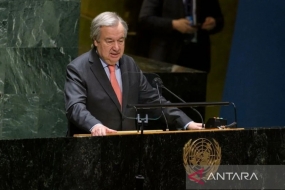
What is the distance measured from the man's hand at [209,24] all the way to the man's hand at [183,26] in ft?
0.35

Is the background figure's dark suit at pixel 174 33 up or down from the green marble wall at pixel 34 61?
up

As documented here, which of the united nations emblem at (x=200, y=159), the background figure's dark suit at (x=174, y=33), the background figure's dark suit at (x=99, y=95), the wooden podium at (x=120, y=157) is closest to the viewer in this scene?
the wooden podium at (x=120, y=157)

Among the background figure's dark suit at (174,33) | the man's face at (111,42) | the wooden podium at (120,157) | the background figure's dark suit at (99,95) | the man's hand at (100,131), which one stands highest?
the background figure's dark suit at (174,33)

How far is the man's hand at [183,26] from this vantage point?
802 centimetres

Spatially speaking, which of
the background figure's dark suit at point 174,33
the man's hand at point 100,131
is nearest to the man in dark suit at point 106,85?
the man's hand at point 100,131

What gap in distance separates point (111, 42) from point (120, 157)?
1023mm

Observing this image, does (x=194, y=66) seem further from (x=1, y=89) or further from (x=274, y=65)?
(x=1, y=89)

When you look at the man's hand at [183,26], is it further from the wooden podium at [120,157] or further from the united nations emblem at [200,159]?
the united nations emblem at [200,159]

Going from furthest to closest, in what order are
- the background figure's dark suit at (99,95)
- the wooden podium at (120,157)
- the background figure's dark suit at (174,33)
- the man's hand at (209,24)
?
the man's hand at (209,24)
the background figure's dark suit at (174,33)
the background figure's dark suit at (99,95)
the wooden podium at (120,157)

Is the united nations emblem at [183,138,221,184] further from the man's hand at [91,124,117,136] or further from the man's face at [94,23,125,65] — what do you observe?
the man's face at [94,23,125,65]

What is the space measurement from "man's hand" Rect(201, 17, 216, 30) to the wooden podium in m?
3.07

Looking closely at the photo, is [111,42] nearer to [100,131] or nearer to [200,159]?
[100,131]

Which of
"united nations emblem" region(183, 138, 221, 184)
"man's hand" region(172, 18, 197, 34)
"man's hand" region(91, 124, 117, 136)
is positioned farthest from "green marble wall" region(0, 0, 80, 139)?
"united nations emblem" region(183, 138, 221, 184)

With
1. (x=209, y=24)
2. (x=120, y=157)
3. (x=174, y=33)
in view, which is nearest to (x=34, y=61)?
(x=174, y=33)
